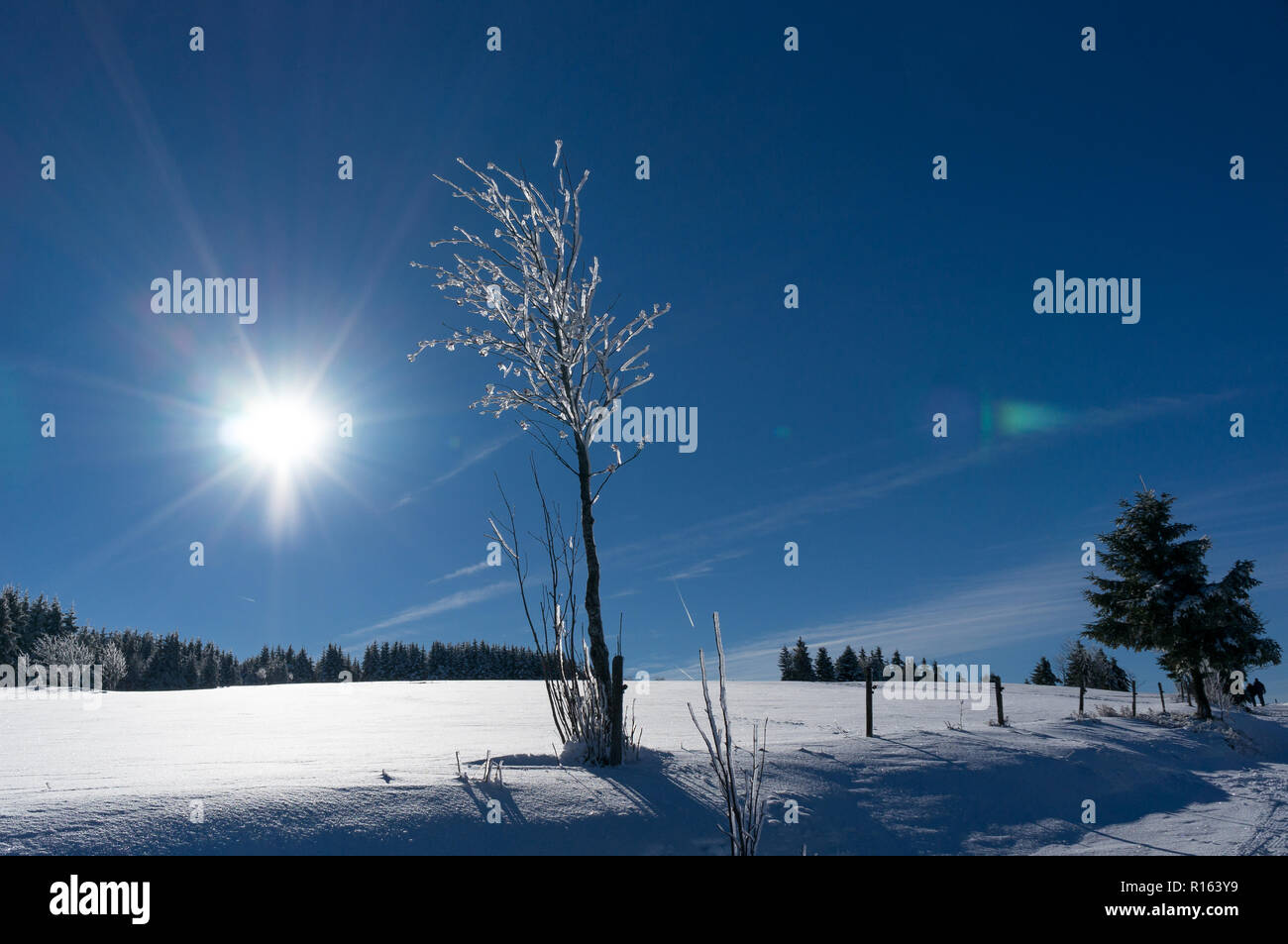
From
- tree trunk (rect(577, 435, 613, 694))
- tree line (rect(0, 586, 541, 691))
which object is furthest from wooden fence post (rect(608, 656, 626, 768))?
tree line (rect(0, 586, 541, 691))

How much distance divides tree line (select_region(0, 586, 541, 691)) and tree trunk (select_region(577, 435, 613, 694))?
4668cm

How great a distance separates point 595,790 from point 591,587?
325cm

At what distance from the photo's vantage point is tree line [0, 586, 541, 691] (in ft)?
184

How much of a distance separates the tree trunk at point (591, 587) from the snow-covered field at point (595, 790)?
1296 millimetres

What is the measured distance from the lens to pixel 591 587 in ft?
32.2

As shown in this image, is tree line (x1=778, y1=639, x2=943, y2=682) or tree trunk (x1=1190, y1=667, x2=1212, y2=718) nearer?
A: tree trunk (x1=1190, y1=667, x2=1212, y2=718)

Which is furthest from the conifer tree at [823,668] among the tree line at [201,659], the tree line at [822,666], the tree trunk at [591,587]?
the tree trunk at [591,587]

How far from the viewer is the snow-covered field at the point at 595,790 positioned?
209 inches

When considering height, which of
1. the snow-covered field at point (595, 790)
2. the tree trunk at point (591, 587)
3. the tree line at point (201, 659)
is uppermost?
the tree trunk at point (591, 587)

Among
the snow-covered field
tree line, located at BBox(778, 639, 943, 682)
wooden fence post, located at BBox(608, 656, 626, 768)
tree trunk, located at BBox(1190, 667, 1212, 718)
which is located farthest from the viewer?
tree line, located at BBox(778, 639, 943, 682)

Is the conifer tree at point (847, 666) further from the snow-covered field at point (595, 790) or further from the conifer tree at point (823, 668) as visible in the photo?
the snow-covered field at point (595, 790)

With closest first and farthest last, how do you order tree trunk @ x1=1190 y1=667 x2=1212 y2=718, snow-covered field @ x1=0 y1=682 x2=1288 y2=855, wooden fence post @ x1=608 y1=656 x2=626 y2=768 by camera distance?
snow-covered field @ x1=0 y1=682 x2=1288 y2=855
wooden fence post @ x1=608 y1=656 x2=626 y2=768
tree trunk @ x1=1190 y1=667 x2=1212 y2=718

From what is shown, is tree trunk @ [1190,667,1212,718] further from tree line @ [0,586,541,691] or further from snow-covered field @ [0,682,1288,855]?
tree line @ [0,586,541,691]
